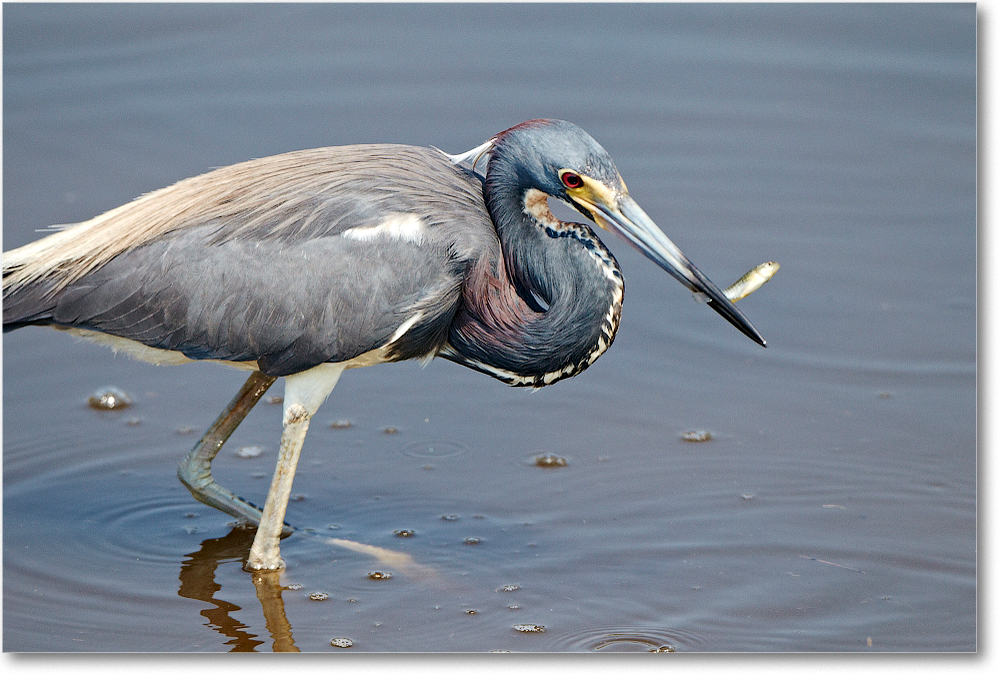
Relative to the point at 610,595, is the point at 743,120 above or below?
above

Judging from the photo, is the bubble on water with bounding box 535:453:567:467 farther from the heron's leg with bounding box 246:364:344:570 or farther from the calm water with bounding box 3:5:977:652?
the heron's leg with bounding box 246:364:344:570

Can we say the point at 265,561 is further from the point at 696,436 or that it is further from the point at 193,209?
the point at 696,436

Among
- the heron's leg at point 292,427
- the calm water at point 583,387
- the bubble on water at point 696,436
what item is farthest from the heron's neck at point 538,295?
the bubble on water at point 696,436

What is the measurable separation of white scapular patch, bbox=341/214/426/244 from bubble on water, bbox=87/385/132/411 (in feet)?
4.73

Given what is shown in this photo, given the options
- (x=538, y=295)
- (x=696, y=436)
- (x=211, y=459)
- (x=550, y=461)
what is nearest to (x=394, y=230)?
(x=538, y=295)

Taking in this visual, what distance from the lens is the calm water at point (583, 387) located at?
3248 millimetres

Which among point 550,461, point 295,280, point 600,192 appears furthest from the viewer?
point 550,461

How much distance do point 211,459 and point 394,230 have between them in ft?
3.14

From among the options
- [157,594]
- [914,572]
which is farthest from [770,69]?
[157,594]

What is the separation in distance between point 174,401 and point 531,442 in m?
1.17

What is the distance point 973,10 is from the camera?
3240 mm

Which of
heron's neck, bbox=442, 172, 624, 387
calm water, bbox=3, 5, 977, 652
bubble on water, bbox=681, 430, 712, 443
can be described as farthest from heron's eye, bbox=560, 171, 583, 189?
bubble on water, bbox=681, 430, 712, 443

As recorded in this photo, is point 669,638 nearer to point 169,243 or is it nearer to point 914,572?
point 914,572

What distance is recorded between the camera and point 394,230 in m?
2.93
